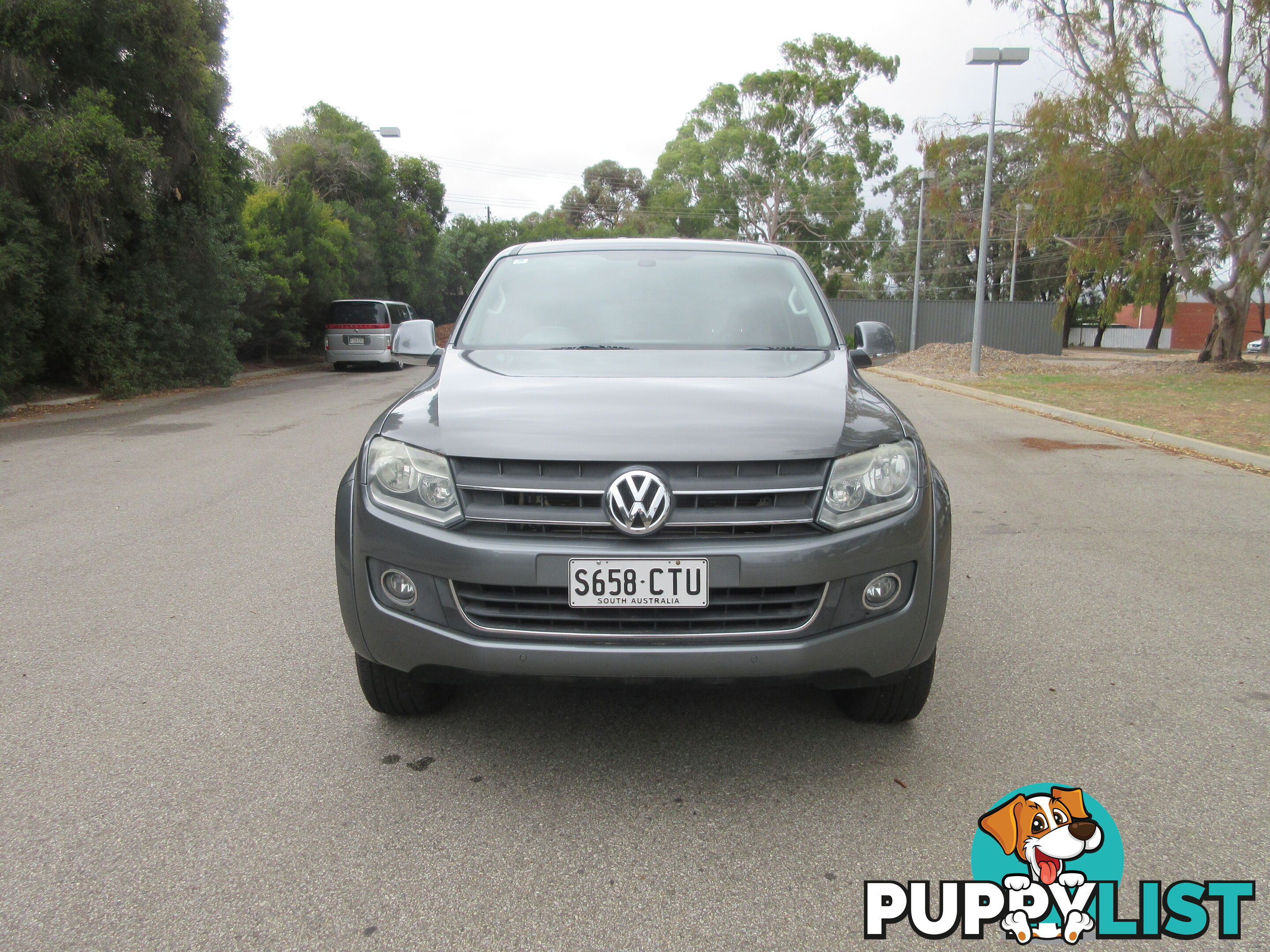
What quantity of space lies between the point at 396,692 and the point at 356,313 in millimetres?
23190

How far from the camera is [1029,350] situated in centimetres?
3800

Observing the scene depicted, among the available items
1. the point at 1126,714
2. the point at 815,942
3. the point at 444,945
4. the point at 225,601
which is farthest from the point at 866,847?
the point at 225,601

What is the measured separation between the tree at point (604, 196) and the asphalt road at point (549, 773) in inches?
2758

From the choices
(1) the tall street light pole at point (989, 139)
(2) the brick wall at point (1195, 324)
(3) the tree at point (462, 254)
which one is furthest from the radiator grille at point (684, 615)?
(2) the brick wall at point (1195, 324)

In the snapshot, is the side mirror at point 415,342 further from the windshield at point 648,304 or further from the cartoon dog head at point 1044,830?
the cartoon dog head at point 1044,830

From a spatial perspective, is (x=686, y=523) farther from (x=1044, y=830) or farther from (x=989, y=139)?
(x=989, y=139)

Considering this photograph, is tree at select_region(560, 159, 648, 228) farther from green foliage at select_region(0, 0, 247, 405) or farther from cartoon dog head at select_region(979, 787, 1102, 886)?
cartoon dog head at select_region(979, 787, 1102, 886)

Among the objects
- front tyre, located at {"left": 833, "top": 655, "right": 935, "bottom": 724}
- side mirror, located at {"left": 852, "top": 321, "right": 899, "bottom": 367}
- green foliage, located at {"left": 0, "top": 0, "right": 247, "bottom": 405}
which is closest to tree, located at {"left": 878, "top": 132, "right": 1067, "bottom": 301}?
green foliage, located at {"left": 0, "top": 0, "right": 247, "bottom": 405}

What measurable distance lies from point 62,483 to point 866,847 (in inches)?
304

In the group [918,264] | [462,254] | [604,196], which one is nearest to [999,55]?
[918,264]

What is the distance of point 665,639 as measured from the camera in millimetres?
2537

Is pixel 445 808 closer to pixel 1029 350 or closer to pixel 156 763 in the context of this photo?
pixel 156 763

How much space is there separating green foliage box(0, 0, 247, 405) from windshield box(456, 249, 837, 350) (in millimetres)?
10927

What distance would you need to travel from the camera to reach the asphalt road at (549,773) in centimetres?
218
